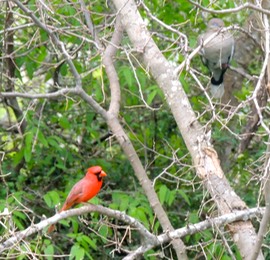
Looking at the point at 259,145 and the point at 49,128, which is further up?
the point at 49,128

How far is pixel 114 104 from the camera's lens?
511 centimetres

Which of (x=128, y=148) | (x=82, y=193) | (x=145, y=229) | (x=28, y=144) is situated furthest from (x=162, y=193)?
(x=145, y=229)

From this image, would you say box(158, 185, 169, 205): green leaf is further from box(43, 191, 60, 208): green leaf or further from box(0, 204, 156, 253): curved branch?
box(0, 204, 156, 253): curved branch

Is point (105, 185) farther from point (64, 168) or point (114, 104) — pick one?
point (114, 104)

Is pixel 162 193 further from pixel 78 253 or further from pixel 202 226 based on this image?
pixel 202 226

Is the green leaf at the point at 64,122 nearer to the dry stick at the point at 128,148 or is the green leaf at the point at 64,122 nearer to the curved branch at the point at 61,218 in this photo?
the dry stick at the point at 128,148

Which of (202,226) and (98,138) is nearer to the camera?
(202,226)

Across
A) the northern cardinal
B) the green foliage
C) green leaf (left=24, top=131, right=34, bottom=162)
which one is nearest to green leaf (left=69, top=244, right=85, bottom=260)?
the northern cardinal

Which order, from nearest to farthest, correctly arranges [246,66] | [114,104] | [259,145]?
1. [114,104]
2. [259,145]
3. [246,66]

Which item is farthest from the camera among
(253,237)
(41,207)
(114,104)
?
(41,207)

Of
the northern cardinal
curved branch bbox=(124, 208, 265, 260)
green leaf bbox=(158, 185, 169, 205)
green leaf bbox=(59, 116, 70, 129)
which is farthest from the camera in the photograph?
green leaf bbox=(59, 116, 70, 129)

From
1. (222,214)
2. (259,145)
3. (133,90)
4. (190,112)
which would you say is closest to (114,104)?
(190,112)

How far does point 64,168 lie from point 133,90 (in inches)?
33.8

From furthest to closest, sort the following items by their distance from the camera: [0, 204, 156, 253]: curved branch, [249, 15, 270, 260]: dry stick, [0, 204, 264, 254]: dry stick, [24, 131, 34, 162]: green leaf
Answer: [24, 131, 34, 162]: green leaf
[0, 204, 264, 254]: dry stick
[0, 204, 156, 253]: curved branch
[249, 15, 270, 260]: dry stick
